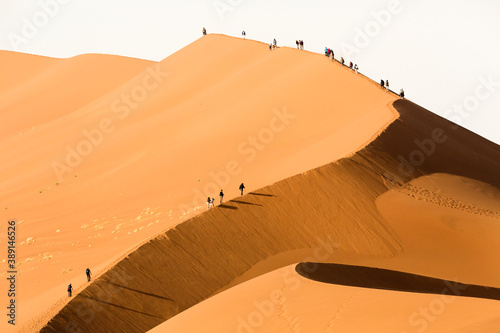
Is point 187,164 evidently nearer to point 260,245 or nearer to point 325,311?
point 260,245

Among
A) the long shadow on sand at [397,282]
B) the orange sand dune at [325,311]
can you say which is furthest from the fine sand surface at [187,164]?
the orange sand dune at [325,311]

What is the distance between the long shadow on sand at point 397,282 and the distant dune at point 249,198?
617 millimetres

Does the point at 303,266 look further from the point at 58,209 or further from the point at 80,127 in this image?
the point at 80,127

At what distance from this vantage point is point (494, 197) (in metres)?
36.9

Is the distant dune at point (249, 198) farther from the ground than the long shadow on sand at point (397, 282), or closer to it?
farther from the ground

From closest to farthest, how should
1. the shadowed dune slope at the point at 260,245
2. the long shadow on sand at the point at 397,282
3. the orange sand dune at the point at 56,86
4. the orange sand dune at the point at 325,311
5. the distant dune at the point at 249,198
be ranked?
the orange sand dune at the point at 325,311 → the long shadow on sand at the point at 397,282 → the shadowed dune slope at the point at 260,245 → the distant dune at the point at 249,198 → the orange sand dune at the point at 56,86

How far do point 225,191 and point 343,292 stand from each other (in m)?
13.8

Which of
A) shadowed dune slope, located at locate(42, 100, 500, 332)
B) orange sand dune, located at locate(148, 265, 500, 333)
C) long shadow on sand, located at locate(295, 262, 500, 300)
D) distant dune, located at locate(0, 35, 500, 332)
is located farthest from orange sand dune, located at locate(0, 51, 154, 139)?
orange sand dune, located at locate(148, 265, 500, 333)

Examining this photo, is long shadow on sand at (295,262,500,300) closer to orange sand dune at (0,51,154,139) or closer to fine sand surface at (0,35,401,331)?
fine sand surface at (0,35,401,331)

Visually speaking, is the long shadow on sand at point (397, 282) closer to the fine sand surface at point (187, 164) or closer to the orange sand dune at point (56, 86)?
the fine sand surface at point (187, 164)

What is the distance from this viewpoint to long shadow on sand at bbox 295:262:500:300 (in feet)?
83.2

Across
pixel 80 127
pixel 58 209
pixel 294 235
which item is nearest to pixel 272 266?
pixel 294 235

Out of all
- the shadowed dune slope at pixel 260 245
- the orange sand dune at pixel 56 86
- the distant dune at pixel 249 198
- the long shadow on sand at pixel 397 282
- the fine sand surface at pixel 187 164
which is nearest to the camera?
the long shadow on sand at pixel 397 282

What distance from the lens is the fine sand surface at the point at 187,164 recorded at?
1161 inches
